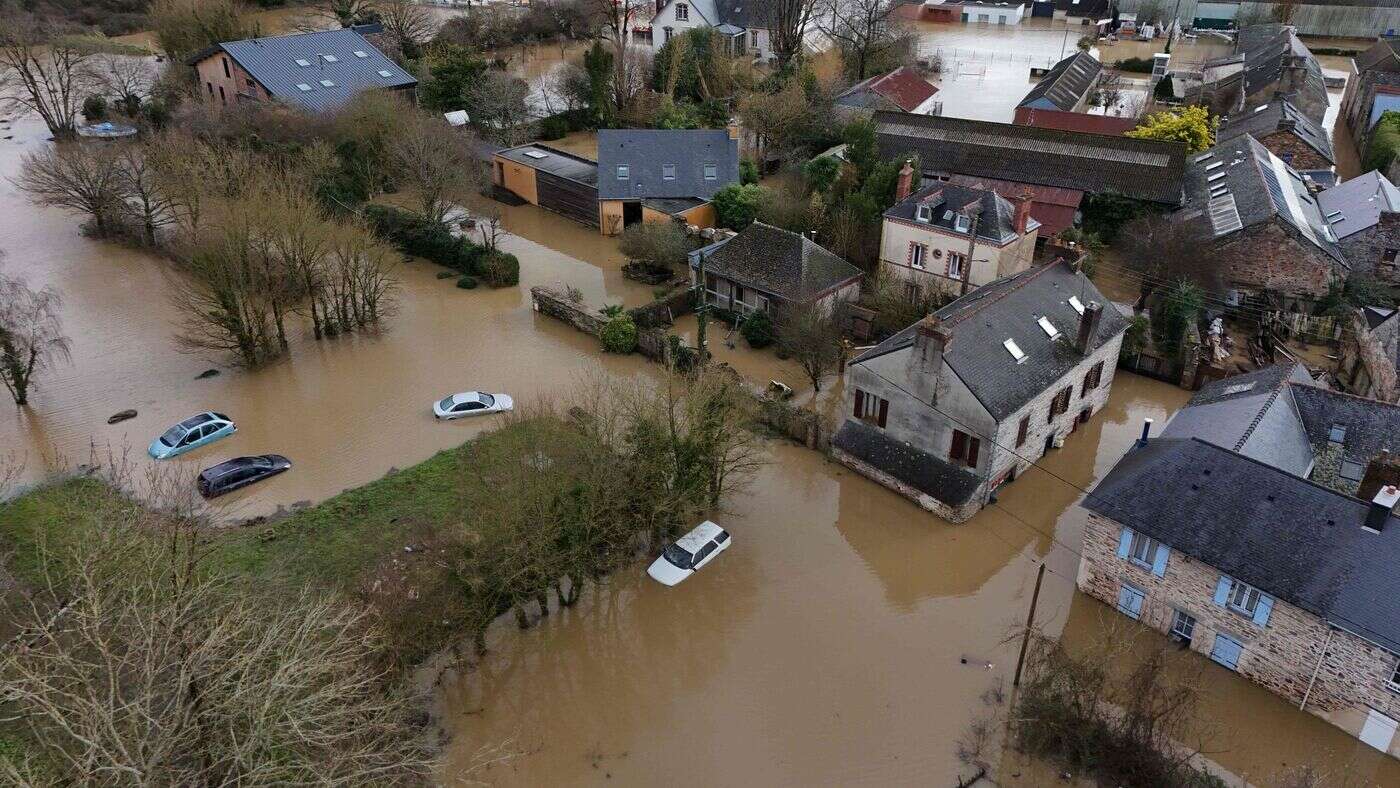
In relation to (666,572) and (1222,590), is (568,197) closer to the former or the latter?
(666,572)

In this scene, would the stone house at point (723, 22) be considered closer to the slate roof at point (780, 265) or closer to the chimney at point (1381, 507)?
the slate roof at point (780, 265)

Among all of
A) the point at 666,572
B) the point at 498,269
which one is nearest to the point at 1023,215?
the point at 666,572

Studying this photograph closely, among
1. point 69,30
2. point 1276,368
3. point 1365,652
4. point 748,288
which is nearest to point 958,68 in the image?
point 748,288

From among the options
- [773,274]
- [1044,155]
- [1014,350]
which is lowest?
[773,274]

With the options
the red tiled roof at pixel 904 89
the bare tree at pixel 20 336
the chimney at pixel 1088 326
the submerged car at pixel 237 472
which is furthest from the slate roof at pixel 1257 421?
the bare tree at pixel 20 336

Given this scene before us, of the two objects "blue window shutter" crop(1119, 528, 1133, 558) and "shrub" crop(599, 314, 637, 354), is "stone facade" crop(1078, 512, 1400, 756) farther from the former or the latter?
"shrub" crop(599, 314, 637, 354)

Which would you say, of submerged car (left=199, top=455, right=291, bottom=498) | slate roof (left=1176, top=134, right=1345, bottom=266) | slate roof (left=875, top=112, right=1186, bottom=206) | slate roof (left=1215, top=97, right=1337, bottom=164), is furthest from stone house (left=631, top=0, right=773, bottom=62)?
submerged car (left=199, top=455, right=291, bottom=498)

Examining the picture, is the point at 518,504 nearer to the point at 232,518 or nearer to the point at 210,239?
the point at 232,518
